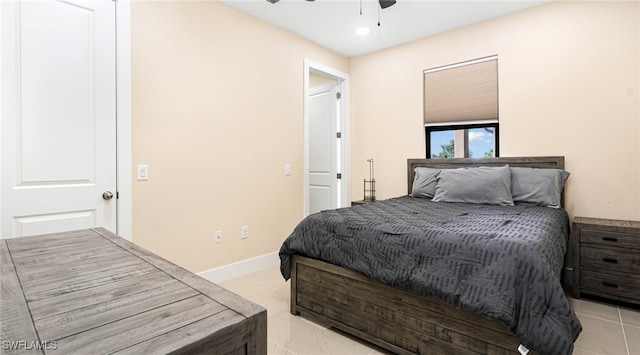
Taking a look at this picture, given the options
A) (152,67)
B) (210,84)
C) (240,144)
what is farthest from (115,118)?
(240,144)

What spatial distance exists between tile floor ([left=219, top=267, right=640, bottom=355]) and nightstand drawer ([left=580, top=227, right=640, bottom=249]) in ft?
1.60

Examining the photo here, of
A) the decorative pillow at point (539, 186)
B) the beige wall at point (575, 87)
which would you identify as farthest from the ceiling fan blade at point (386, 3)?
the decorative pillow at point (539, 186)

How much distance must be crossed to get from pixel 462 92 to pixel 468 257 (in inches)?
104

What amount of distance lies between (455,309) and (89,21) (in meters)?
2.98

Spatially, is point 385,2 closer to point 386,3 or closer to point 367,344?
point 386,3

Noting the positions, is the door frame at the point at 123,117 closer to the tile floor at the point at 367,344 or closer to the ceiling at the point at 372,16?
the ceiling at the point at 372,16

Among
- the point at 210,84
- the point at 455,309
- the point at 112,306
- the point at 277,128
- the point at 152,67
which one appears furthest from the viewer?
the point at 277,128

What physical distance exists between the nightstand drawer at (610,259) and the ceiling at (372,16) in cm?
232

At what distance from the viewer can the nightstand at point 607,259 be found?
2.39m

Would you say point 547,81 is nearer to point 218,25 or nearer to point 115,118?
point 218,25

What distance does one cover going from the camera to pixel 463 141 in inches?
147

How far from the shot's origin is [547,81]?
307 cm

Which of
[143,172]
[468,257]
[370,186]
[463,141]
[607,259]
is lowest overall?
[607,259]

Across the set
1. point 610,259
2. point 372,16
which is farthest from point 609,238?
point 372,16
